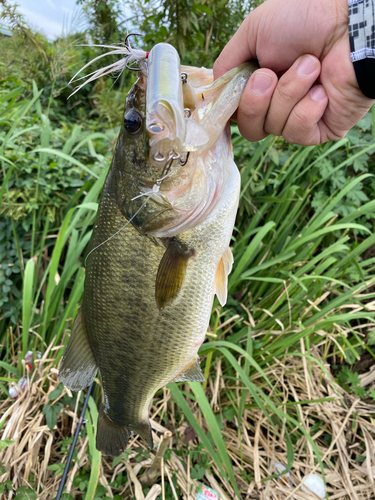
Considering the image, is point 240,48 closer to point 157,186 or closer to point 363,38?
point 363,38

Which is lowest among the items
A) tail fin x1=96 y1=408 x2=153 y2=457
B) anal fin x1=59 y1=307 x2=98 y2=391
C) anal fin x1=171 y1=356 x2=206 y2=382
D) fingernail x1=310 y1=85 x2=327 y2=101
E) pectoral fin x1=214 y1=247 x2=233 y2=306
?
tail fin x1=96 y1=408 x2=153 y2=457

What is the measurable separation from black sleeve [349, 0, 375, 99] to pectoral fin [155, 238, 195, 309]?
66 centimetres

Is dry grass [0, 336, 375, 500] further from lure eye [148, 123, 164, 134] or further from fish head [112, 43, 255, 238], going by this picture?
lure eye [148, 123, 164, 134]

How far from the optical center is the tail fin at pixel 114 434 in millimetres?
1142

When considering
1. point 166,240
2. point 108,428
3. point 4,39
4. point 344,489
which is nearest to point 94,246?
point 166,240

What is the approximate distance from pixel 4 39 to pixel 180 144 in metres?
3.12

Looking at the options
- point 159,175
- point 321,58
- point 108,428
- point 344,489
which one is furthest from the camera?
point 344,489

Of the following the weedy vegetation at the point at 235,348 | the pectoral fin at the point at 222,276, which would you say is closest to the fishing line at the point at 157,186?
the pectoral fin at the point at 222,276

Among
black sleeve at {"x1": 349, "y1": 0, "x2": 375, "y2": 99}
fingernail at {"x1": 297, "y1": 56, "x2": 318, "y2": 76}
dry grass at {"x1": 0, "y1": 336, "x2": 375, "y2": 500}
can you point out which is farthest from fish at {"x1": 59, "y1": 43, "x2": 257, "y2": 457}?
dry grass at {"x1": 0, "y1": 336, "x2": 375, "y2": 500}

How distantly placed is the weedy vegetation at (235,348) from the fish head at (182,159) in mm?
849

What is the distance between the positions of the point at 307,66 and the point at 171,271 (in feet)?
2.24

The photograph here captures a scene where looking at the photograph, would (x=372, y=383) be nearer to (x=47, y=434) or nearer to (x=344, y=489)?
(x=344, y=489)

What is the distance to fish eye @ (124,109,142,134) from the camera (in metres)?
0.80

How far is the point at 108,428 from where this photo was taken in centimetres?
117
